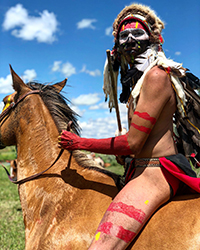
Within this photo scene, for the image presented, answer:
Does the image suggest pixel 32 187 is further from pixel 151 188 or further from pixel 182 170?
pixel 182 170

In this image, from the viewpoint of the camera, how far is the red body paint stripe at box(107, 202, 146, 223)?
1877mm

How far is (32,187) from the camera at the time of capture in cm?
280

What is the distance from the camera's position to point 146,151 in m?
2.18

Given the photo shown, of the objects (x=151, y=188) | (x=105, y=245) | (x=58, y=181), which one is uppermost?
(x=151, y=188)

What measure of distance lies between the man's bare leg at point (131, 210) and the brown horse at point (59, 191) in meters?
0.13

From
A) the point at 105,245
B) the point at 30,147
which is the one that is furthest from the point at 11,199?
the point at 105,245

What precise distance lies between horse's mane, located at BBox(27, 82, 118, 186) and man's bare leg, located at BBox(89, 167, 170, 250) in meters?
0.89

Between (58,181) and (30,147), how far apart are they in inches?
26.1

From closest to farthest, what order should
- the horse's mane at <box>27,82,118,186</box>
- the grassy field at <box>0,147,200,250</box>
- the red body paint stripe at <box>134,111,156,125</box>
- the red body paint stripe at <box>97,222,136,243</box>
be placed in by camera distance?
the red body paint stripe at <box>97,222,136,243</box> → the red body paint stripe at <box>134,111,156,125</box> → the horse's mane at <box>27,82,118,186</box> → the grassy field at <box>0,147,200,250</box>

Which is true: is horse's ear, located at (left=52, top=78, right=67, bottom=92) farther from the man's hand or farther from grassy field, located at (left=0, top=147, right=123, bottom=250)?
grassy field, located at (left=0, top=147, right=123, bottom=250)

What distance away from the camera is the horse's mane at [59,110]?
9.44 feet

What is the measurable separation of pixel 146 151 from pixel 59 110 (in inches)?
56.9

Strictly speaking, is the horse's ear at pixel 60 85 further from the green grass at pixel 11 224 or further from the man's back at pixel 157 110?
the green grass at pixel 11 224

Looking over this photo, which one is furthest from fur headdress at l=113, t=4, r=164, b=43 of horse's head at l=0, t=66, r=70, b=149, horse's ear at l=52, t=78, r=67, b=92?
horse's head at l=0, t=66, r=70, b=149
